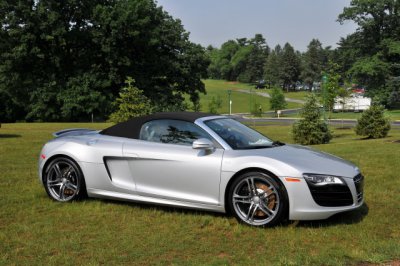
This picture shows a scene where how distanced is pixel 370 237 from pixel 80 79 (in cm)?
4220

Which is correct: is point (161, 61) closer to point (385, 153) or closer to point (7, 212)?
point (385, 153)

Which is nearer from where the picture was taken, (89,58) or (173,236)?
(173,236)

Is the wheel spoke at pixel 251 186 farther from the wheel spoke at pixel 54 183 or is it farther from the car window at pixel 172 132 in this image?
the wheel spoke at pixel 54 183

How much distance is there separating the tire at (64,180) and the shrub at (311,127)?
46.2ft

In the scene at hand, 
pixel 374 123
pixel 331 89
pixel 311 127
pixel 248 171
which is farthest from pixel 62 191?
pixel 331 89

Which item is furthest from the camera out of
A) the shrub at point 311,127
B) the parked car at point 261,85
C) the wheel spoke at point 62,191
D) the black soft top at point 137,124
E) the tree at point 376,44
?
the parked car at point 261,85

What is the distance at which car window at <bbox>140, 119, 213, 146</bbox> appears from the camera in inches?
223

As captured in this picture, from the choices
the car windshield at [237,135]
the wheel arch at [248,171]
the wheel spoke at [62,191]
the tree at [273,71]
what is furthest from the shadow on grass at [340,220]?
the tree at [273,71]

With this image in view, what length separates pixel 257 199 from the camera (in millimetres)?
5094

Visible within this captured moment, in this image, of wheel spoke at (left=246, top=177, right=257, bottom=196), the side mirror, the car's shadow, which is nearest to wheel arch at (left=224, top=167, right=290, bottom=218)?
wheel spoke at (left=246, top=177, right=257, bottom=196)

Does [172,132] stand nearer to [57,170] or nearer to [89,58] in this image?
[57,170]

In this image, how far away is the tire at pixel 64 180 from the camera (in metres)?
6.23

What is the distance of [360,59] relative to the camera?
65750mm

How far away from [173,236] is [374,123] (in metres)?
18.0
